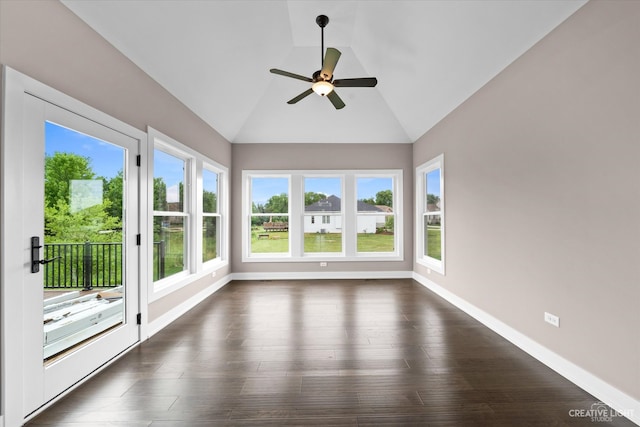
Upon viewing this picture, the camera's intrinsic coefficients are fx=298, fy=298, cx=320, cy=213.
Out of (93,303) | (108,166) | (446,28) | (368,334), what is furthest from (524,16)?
(93,303)

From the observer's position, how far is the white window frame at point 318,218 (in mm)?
6062

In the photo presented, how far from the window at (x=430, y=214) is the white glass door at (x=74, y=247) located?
4.18 m

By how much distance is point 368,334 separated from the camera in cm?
318

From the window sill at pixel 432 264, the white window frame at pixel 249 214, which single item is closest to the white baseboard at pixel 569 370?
the window sill at pixel 432 264

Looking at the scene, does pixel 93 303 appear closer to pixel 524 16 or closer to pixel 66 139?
pixel 66 139

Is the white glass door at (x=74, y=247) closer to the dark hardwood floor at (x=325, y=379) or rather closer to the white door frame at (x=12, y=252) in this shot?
the white door frame at (x=12, y=252)

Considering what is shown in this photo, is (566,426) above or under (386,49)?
under

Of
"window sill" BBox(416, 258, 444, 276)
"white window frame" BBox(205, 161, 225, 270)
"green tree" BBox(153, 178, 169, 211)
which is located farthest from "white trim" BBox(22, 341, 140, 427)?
"window sill" BBox(416, 258, 444, 276)

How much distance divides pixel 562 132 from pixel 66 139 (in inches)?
150

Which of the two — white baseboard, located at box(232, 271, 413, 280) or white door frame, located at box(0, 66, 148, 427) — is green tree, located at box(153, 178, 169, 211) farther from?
white baseboard, located at box(232, 271, 413, 280)

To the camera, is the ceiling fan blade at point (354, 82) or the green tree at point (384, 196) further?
the green tree at point (384, 196)

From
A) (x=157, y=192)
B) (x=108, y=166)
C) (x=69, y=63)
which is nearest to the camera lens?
(x=69, y=63)

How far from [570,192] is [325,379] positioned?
2.39m

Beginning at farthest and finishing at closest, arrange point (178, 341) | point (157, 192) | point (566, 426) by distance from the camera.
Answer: point (157, 192)
point (178, 341)
point (566, 426)
